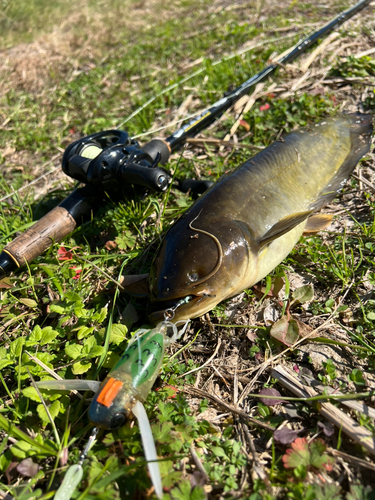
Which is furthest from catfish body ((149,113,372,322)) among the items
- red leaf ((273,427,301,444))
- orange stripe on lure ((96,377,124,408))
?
red leaf ((273,427,301,444))

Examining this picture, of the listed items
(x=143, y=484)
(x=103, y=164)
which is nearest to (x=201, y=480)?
(x=143, y=484)

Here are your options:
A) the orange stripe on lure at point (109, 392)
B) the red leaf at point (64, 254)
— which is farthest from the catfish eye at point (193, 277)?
the red leaf at point (64, 254)

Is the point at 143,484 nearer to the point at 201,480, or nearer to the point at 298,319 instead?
the point at 201,480

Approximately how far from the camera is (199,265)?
2252 millimetres

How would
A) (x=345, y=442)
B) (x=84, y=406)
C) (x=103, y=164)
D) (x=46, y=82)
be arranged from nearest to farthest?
(x=345, y=442), (x=84, y=406), (x=103, y=164), (x=46, y=82)

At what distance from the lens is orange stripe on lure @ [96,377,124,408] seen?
1.74m

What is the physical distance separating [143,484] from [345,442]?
1.01 meters

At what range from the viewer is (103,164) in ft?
9.33

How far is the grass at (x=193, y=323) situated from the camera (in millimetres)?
1791

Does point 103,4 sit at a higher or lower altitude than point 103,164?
higher

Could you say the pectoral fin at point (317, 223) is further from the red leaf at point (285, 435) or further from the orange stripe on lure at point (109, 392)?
the orange stripe on lure at point (109, 392)

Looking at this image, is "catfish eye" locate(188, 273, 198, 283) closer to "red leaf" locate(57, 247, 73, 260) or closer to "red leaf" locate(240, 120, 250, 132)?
"red leaf" locate(57, 247, 73, 260)

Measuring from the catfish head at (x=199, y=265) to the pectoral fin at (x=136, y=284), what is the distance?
0.87 ft

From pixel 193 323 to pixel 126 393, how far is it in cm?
81
